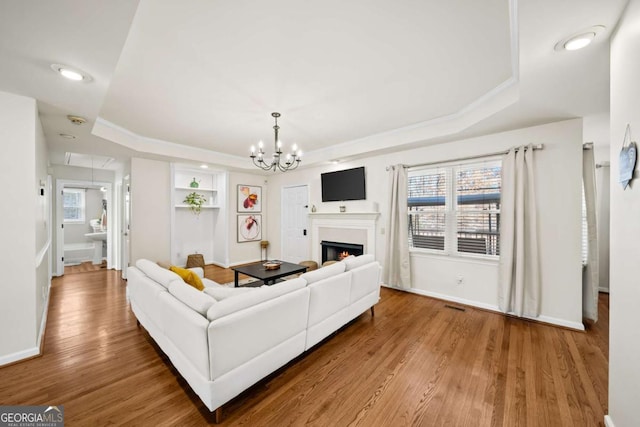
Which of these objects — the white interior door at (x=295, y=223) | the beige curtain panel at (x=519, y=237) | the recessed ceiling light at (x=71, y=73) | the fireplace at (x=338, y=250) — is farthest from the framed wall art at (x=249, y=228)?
the beige curtain panel at (x=519, y=237)

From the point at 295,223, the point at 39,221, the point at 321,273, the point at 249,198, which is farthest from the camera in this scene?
the point at 249,198

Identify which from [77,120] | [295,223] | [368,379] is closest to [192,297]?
[368,379]

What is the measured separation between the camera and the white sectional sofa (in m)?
1.61

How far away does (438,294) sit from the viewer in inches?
156

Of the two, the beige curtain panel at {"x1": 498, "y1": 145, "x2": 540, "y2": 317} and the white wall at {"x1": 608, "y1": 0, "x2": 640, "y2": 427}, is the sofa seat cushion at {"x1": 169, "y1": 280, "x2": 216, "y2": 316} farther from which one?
the beige curtain panel at {"x1": 498, "y1": 145, "x2": 540, "y2": 317}

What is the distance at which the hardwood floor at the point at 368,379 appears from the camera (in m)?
1.70

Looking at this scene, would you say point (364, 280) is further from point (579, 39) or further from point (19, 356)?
point (19, 356)

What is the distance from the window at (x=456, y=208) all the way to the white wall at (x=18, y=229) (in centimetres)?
476

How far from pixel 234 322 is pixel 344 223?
3.63m

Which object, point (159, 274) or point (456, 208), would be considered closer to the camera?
point (159, 274)

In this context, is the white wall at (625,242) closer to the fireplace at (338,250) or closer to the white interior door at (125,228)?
the fireplace at (338,250)

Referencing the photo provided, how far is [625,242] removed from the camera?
1368 millimetres

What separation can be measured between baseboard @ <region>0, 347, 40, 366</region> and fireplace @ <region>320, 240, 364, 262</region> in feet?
13.9

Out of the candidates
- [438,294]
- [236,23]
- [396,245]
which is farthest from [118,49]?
[438,294]
